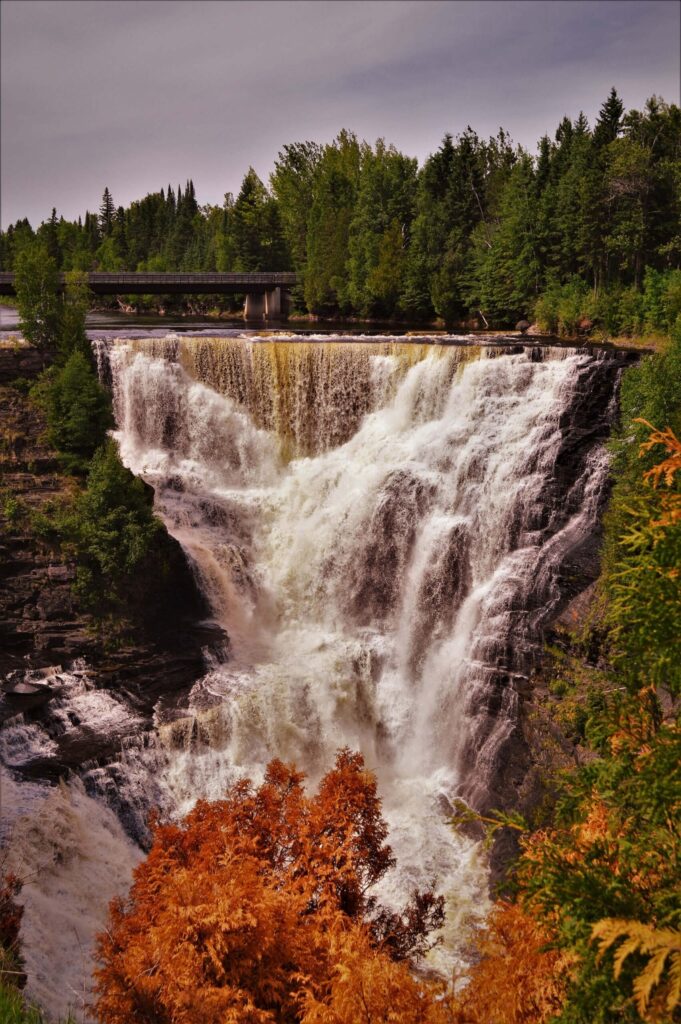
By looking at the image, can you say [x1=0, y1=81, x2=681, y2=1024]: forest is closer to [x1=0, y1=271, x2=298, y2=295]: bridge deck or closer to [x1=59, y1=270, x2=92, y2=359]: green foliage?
[x1=59, y1=270, x2=92, y2=359]: green foliage

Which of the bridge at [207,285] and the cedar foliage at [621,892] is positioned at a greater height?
Result: the bridge at [207,285]

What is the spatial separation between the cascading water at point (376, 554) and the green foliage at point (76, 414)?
348 centimetres

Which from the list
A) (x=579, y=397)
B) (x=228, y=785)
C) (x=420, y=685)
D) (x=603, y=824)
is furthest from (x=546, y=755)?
(x=579, y=397)

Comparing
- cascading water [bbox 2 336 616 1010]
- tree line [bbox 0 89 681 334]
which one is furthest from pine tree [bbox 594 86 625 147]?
cascading water [bbox 2 336 616 1010]

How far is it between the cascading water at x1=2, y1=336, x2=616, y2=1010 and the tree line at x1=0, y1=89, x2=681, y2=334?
11.1 meters

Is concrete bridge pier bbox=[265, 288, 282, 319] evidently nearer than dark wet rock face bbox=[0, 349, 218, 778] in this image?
No

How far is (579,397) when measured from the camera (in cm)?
2573

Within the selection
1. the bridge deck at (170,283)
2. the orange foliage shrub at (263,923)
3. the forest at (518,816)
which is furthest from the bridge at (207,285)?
the orange foliage shrub at (263,923)

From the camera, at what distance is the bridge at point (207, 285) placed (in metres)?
63.5

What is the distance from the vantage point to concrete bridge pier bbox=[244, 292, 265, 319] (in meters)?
76.1

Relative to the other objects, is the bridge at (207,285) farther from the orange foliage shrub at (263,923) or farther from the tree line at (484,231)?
the orange foliage shrub at (263,923)

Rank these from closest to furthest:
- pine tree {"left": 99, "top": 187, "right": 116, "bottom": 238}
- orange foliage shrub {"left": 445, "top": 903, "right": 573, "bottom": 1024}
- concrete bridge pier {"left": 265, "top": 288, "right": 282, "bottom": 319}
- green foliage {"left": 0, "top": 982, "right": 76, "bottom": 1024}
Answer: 1. green foliage {"left": 0, "top": 982, "right": 76, "bottom": 1024}
2. orange foliage shrub {"left": 445, "top": 903, "right": 573, "bottom": 1024}
3. concrete bridge pier {"left": 265, "top": 288, "right": 282, "bottom": 319}
4. pine tree {"left": 99, "top": 187, "right": 116, "bottom": 238}

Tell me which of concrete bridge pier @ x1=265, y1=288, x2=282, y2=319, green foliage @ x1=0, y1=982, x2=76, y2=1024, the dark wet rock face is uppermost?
concrete bridge pier @ x1=265, y1=288, x2=282, y2=319

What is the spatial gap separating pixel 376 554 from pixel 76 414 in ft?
42.1
